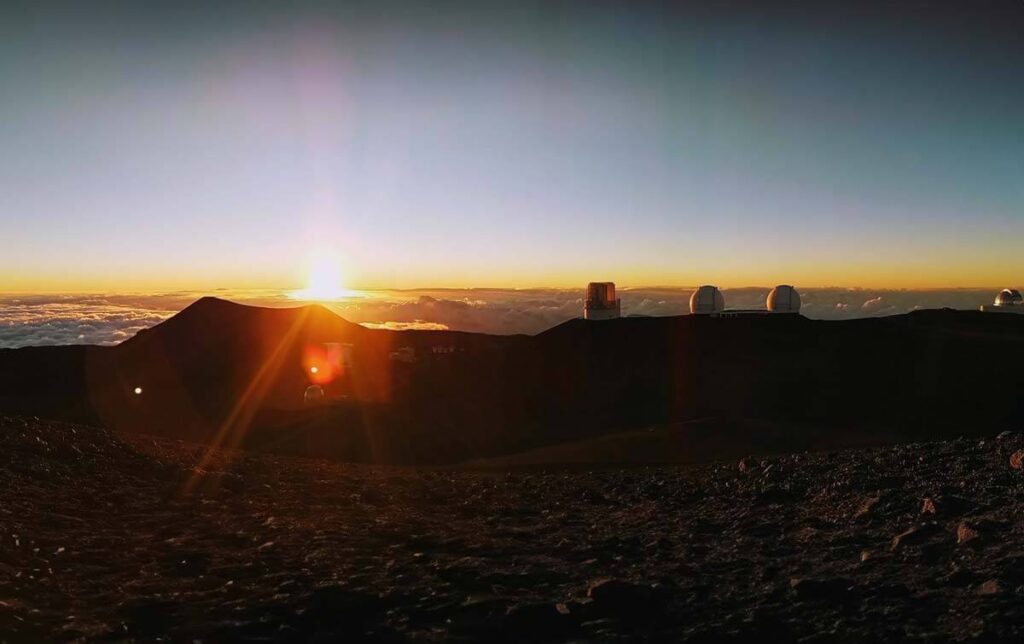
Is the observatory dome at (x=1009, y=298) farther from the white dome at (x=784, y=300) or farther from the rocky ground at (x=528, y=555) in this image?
the rocky ground at (x=528, y=555)

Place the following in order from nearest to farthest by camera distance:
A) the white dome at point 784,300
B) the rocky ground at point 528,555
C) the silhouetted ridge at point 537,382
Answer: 1. the rocky ground at point 528,555
2. the silhouetted ridge at point 537,382
3. the white dome at point 784,300

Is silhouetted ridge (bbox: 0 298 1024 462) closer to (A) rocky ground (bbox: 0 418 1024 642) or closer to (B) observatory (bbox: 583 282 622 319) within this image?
(B) observatory (bbox: 583 282 622 319)

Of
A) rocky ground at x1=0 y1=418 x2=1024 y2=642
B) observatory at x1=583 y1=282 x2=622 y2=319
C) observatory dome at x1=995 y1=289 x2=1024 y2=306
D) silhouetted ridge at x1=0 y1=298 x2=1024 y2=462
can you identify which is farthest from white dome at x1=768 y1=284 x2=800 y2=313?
rocky ground at x1=0 y1=418 x2=1024 y2=642

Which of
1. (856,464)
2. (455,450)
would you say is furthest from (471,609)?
(455,450)

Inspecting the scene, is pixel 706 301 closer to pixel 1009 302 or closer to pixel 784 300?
pixel 784 300

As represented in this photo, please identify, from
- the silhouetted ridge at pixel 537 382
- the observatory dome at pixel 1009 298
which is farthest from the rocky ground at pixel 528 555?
the observatory dome at pixel 1009 298

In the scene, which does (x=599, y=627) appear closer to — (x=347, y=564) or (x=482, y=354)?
(x=347, y=564)

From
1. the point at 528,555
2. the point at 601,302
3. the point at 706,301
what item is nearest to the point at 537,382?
the point at 601,302
